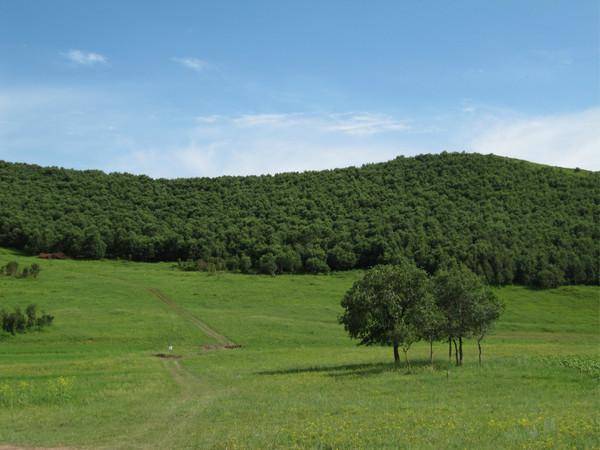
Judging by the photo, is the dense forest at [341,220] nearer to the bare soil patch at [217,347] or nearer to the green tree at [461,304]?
the bare soil patch at [217,347]

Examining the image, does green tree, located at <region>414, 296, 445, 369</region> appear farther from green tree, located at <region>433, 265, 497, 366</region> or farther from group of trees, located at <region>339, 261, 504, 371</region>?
green tree, located at <region>433, 265, 497, 366</region>

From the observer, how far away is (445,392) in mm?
24219

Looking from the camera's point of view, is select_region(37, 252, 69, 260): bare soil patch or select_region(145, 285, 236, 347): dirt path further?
select_region(37, 252, 69, 260): bare soil patch

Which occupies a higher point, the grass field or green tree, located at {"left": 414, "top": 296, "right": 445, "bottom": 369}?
green tree, located at {"left": 414, "top": 296, "right": 445, "bottom": 369}

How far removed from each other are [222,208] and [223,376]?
146 meters

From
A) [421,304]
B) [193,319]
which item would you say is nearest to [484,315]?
[421,304]

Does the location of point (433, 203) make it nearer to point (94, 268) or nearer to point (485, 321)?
point (94, 268)

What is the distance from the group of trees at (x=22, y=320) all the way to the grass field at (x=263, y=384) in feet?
5.90

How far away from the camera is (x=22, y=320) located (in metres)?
57.8

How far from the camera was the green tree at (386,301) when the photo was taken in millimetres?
36656

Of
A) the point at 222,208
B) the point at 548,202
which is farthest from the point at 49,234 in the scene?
the point at 548,202

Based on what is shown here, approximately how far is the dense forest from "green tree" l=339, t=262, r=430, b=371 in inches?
2876

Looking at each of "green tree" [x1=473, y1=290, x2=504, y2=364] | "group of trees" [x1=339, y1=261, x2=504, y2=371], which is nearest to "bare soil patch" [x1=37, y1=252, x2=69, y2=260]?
"group of trees" [x1=339, y1=261, x2=504, y2=371]

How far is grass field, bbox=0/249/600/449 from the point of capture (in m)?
15.6
